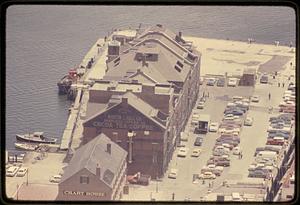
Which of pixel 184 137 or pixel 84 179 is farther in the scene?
pixel 184 137

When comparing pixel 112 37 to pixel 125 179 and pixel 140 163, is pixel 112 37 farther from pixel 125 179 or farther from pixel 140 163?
pixel 140 163

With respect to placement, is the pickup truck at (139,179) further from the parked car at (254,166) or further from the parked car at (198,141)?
the parked car at (254,166)

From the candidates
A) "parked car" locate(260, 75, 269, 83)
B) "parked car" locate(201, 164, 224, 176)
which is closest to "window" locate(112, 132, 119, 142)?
"parked car" locate(201, 164, 224, 176)

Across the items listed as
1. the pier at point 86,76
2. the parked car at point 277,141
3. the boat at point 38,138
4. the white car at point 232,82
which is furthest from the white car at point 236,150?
the boat at point 38,138

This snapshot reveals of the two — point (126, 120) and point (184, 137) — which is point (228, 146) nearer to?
point (184, 137)

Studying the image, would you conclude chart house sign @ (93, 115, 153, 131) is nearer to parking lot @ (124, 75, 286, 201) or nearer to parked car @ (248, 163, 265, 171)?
parking lot @ (124, 75, 286, 201)

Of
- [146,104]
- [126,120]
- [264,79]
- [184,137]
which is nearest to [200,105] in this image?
[184,137]

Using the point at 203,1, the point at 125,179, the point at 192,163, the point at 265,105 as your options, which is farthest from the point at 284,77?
the point at 203,1
